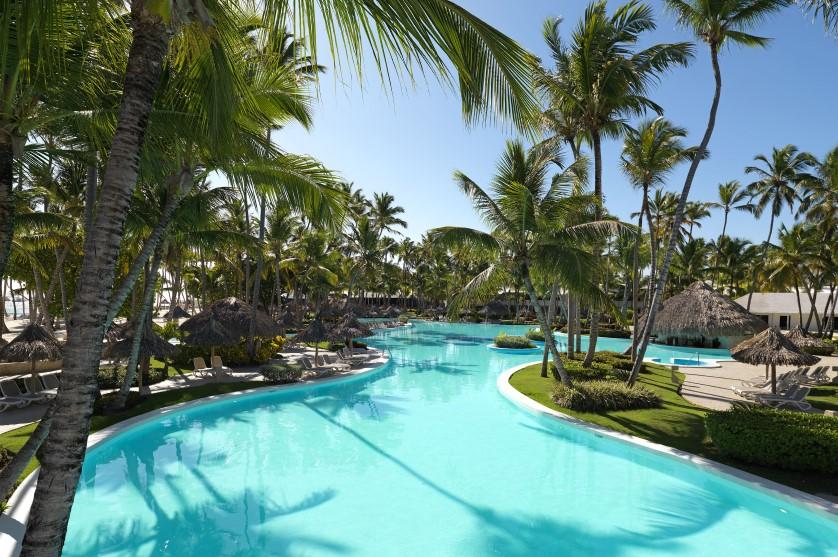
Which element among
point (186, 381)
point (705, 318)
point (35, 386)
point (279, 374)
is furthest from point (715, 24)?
point (35, 386)

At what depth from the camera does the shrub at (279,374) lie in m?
14.8

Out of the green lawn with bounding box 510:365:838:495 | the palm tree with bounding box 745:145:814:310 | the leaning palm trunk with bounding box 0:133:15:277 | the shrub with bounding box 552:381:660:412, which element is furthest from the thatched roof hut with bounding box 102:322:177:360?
the palm tree with bounding box 745:145:814:310

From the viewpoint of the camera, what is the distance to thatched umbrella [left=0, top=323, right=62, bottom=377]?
1096 cm

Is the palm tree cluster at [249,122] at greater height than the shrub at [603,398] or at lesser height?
greater

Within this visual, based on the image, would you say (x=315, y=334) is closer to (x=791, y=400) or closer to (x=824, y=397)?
(x=791, y=400)

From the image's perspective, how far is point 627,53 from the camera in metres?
14.1

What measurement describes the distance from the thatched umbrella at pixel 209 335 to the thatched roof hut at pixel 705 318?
15606mm

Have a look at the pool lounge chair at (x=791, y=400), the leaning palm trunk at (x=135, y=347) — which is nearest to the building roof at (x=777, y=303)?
Result: the pool lounge chair at (x=791, y=400)

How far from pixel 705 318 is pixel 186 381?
17543 millimetres

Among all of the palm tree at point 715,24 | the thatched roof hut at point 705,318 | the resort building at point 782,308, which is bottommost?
the thatched roof hut at point 705,318

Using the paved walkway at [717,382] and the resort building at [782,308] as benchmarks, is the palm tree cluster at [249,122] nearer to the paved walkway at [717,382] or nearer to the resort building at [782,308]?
the paved walkway at [717,382]

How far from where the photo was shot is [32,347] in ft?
36.7

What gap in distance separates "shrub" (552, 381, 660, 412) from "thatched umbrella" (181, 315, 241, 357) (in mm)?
11557

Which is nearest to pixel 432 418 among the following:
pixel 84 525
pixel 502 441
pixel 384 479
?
pixel 502 441
